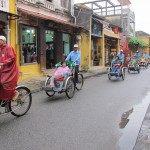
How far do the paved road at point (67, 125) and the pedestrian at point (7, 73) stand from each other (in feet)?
2.26

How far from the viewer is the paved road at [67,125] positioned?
4.98 metres

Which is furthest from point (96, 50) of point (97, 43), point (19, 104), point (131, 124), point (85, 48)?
point (131, 124)

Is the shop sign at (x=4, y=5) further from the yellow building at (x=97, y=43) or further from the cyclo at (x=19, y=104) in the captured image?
the yellow building at (x=97, y=43)

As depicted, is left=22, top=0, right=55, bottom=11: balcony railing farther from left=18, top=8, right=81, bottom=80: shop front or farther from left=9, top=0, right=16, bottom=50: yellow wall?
left=9, top=0, right=16, bottom=50: yellow wall

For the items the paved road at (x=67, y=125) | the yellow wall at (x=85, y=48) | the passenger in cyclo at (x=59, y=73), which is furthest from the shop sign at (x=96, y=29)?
the paved road at (x=67, y=125)

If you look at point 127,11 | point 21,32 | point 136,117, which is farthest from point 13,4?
point 127,11

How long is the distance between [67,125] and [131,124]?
143 centimetres

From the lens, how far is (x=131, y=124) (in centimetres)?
629

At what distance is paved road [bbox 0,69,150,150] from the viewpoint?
4.98 m

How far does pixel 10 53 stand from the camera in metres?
6.15

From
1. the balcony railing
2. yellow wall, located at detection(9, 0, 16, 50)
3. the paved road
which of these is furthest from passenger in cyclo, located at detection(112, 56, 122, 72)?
the paved road

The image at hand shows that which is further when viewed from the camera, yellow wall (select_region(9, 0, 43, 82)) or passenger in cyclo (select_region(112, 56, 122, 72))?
passenger in cyclo (select_region(112, 56, 122, 72))

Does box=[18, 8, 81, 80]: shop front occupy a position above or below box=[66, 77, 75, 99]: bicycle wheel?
above

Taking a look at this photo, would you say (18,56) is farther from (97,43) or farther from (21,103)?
(97,43)
